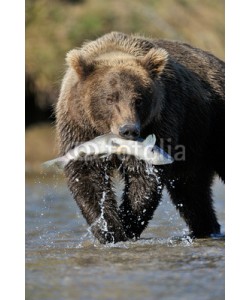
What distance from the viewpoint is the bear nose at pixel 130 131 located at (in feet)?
22.4

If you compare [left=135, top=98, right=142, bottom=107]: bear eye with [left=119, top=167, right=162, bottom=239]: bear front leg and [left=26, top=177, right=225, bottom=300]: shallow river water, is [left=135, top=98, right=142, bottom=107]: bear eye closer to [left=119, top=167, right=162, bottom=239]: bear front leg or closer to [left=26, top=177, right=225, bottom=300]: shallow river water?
[left=119, top=167, right=162, bottom=239]: bear front leg

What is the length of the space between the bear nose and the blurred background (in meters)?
8.70

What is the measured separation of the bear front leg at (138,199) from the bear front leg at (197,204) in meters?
1.36

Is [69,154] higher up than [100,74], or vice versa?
[100,74]

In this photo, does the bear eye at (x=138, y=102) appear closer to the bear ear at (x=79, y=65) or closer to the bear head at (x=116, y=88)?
the bear head at (x=116, y=88)

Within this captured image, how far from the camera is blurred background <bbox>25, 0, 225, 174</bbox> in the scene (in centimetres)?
1644

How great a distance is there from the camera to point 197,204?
9.16m

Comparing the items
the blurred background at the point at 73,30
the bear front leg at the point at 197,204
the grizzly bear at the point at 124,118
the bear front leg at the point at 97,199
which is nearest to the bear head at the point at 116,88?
the grizzly bear at the point at 124,118

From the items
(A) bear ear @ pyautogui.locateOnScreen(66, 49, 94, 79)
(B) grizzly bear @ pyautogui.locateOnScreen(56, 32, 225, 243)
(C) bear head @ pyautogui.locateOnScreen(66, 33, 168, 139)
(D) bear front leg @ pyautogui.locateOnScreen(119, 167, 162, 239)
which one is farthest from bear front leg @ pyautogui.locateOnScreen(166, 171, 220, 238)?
(A) bear ear @ pyautogui.locateOnScreen(66, 49, 94, 79)

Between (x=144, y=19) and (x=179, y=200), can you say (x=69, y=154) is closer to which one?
(x=179, y=200)

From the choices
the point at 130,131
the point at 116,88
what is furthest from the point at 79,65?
the point at 130,131
